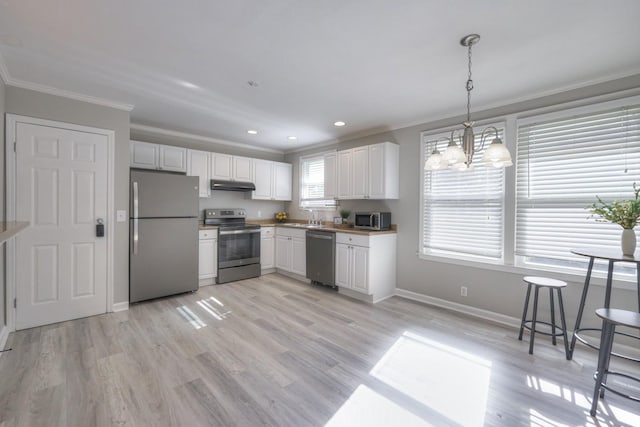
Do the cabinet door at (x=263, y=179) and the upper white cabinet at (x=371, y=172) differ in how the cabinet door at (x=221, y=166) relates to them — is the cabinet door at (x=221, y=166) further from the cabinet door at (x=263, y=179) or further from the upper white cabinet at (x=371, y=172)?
the upper white cabinet at (x=371, y=172)

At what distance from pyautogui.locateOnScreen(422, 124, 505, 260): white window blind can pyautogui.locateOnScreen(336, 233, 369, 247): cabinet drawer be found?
0.83 metres

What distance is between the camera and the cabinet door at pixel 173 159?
4.23 meters

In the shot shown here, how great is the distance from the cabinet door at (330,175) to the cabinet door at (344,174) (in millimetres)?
100

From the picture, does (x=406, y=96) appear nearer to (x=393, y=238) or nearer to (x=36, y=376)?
(x=393, y=238)

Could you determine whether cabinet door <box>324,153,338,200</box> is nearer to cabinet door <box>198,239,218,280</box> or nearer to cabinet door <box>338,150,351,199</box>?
cabinet door <box>338,150,351,199</box>

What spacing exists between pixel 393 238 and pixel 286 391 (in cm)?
267

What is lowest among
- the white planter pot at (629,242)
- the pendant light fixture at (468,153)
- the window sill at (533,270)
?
the window sill at (533,270)

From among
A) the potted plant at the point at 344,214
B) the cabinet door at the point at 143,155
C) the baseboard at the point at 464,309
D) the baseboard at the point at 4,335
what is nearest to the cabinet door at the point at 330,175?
the potted plant at the point at 344,214

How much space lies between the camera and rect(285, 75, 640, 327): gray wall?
2.61 metres

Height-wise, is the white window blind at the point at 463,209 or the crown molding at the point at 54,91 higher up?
the crown molding at the point at 54,91

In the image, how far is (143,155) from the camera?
4.04 metres

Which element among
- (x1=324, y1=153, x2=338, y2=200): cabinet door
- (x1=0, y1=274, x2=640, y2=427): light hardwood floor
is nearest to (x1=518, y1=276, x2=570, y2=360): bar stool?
(x1=0, y1=274, x2=640, y2=427): light hardwood floor

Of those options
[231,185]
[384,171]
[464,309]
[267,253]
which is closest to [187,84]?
[231,185]

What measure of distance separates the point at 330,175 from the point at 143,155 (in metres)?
2.86
